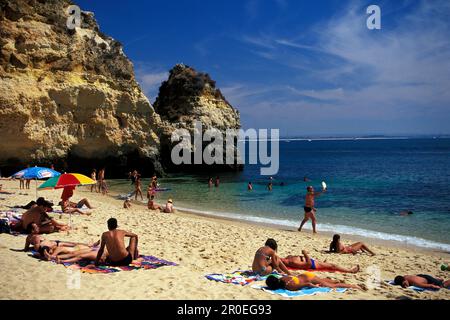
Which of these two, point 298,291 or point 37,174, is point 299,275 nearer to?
point 298,291

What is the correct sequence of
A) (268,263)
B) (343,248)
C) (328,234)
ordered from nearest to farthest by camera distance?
1. (268,263)
2. (343,248)
3. (328,234)

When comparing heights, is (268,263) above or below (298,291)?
above

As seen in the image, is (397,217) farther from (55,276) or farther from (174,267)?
(55,276)

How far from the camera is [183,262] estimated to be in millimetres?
7637

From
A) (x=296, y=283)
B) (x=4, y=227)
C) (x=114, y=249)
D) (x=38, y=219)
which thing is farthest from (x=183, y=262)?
(x=4, y=227)

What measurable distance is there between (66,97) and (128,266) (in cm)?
2342

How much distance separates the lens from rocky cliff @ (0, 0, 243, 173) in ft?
81.4

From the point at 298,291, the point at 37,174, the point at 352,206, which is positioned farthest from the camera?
the point at 352,206

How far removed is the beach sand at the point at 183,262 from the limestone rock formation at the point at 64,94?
12616 mm

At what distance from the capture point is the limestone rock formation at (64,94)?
81.3 ft

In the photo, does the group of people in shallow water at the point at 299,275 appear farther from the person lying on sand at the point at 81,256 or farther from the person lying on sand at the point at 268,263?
the person lying on sand at the point at 81,256

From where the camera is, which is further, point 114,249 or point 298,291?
point 114,249

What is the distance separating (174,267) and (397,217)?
1267 cm

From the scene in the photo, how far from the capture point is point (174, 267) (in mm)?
6906
